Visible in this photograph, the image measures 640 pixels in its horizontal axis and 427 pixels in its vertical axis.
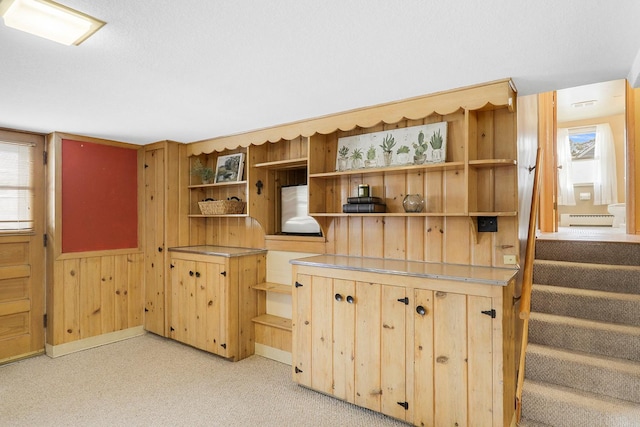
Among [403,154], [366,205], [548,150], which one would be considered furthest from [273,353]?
[548,150]

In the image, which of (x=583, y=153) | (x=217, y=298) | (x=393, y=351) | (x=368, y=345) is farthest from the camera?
(x=583, y=153)

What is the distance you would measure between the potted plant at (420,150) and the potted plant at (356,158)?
468 millimetres

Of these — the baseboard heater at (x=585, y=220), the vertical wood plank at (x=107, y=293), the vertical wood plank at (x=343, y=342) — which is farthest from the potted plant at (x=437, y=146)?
the baseboard heater at (x=585, y=220)

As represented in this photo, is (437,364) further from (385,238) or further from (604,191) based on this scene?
(604,191)

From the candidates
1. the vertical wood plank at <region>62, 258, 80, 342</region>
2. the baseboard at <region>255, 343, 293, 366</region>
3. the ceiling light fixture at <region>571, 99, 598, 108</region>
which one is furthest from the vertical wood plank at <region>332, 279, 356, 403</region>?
the ceiling light fixture at <region>571, 99, 598, 108</region>

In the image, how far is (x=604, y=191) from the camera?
6621 mm

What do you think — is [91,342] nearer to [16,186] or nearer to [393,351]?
[16,186]

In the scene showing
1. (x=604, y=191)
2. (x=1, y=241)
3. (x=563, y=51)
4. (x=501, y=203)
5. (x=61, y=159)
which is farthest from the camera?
(x=604, y=191)

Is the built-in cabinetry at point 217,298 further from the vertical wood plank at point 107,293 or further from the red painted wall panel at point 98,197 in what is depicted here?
the red painted wall panel at point 98,197

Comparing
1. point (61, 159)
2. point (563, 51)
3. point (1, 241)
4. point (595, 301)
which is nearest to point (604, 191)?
point (595, 301)

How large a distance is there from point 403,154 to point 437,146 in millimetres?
270

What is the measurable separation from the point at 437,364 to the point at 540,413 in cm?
69

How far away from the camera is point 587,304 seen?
261 cm

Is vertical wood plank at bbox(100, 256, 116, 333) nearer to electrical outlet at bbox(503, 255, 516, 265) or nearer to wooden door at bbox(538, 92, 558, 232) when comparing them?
electrical outlet at bbox(503, 255, 516, 265)
